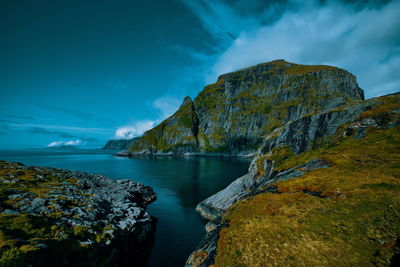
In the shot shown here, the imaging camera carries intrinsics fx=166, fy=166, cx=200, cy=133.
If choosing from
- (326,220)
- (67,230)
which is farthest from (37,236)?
(326,220)

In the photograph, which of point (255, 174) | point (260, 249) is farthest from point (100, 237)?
point (255, 174)

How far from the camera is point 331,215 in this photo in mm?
17172

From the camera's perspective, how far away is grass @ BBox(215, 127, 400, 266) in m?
13.6

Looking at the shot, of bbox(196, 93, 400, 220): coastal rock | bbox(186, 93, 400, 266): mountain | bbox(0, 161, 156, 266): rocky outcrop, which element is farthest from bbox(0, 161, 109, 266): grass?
bbox(196, 93, 400, 220): coastal rock

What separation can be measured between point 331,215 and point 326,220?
1.00m

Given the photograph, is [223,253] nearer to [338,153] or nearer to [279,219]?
[279,219]

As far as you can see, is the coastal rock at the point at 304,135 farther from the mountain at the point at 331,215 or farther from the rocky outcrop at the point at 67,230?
the rocky outcrop at the point at 67,230

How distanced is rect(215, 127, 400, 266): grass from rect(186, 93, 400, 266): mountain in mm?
64

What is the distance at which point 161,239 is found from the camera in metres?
33.2

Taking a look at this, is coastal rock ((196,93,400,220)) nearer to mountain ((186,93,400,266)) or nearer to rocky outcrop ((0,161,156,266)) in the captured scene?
mountain ((186,93,400,266))

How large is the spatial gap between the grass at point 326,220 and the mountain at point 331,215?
64mm

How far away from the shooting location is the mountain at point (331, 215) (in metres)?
13.7

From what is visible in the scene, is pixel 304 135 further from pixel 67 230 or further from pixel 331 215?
pixel 67 230

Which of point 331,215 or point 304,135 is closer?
point 331,215
